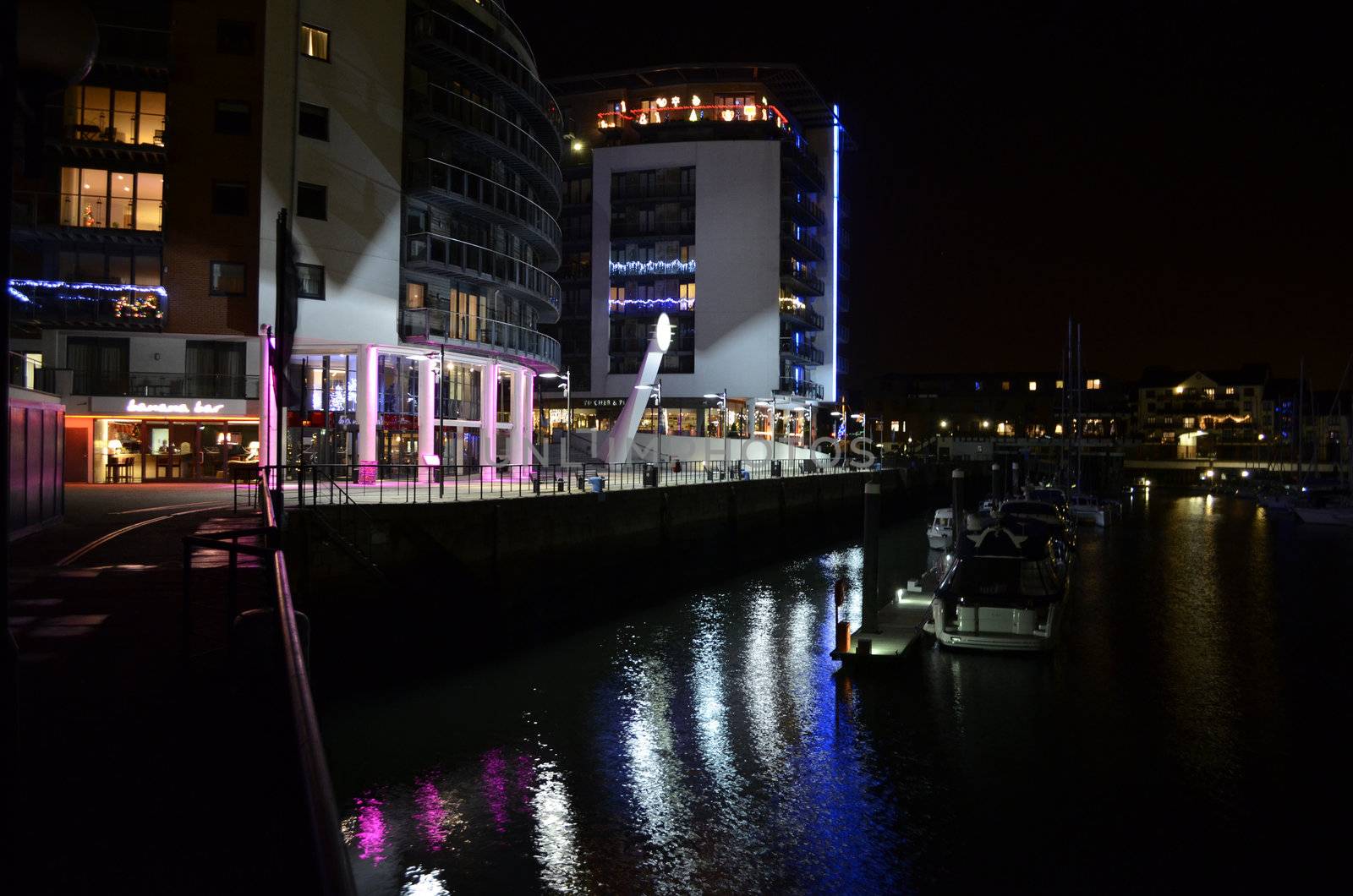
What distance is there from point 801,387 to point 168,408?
67.1 m

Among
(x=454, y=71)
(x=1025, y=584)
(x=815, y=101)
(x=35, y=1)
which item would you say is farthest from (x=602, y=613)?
(x=815, y=101)

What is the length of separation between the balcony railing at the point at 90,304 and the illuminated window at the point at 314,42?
12.7 metres

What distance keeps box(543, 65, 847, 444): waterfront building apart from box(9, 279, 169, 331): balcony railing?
2118 inches

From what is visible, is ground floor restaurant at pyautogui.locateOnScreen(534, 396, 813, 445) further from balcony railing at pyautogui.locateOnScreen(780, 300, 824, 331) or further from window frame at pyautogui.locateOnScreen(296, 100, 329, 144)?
window frame at pyautogui.locateOnScreen(296, 100, 329, 144)

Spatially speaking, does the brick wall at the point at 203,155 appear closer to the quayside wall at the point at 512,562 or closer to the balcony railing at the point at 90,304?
the balcony railing at the point at 90,304

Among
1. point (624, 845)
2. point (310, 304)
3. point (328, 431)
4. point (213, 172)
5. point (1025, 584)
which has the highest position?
point (213, 172)

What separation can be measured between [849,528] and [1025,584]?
37.3m

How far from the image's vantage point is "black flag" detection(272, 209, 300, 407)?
48.4 ft

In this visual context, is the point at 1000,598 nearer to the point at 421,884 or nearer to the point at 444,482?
the point at 421,884

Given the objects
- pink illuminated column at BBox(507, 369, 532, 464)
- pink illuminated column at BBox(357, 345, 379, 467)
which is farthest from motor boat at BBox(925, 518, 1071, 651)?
pink illuminated column at BBox(507, 369, 532, 464)

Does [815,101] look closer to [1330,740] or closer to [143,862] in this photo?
[1330,740]

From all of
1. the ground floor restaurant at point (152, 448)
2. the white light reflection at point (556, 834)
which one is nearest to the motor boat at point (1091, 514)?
the ground floor restaurant at point (152, 448)

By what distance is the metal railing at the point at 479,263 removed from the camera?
162 ft

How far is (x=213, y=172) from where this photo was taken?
44656 mm
